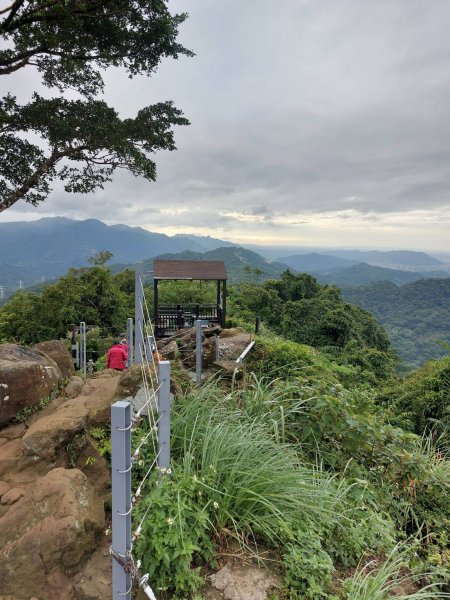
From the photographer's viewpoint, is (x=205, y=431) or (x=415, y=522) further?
(x=415, y=522)

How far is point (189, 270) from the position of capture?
578 inches

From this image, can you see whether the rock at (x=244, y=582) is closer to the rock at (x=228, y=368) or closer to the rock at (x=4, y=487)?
the rock at (x=4, y=487)

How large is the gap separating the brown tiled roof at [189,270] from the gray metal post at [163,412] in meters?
12.1

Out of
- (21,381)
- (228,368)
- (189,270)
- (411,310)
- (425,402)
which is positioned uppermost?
(189,270)

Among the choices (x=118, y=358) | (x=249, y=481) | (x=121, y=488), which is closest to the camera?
(x=121, y=488)

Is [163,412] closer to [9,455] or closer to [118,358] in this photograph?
[9,455]

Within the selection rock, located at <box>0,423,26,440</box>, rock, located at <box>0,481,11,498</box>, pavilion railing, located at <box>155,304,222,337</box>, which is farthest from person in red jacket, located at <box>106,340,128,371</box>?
pavilion railing, located at <box>155,304,222,337</box>

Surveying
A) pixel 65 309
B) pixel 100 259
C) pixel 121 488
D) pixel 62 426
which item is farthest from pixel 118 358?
pixel 100 259

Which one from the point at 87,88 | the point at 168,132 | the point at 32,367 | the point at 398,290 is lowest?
the point at 398,290

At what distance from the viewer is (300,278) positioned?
31.7 metres

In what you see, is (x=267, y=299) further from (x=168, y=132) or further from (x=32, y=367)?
(x=32, y=367)

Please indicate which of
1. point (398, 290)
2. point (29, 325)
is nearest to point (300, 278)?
point (29, 325)

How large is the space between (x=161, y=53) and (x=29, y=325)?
1459 centimetres

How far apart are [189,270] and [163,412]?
1282cm
